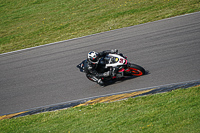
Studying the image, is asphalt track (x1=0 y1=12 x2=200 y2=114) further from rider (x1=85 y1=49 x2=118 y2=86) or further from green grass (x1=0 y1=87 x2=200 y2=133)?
green grass (x1=0 y1=87 x2=200 y2=133)

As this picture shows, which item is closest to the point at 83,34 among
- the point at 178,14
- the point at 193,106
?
the point at 178,14

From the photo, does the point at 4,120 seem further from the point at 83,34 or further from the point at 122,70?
the point at 83,34

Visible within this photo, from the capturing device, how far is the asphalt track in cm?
1084

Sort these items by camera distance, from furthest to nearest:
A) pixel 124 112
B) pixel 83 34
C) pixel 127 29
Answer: pixel 83 34, pixel 127 29, pixel 124 112

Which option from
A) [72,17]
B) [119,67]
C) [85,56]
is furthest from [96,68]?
[72,17]

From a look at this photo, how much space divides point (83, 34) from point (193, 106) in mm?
11906

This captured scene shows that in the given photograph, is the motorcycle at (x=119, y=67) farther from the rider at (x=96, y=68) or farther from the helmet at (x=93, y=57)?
the helmet at (x=93, y=57)

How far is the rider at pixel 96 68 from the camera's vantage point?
35.0 ft

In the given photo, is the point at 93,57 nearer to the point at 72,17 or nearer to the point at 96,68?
the point at 96,68

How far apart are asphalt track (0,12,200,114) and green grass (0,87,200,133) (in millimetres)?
1293

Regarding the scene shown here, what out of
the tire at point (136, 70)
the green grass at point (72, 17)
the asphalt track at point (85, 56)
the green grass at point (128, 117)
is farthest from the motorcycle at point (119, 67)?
the green grass at point (72, 17)

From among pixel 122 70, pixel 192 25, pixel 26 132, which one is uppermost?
pixel 192 25

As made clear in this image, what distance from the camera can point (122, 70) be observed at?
10555mm

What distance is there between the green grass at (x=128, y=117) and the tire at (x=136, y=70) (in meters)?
1.78
